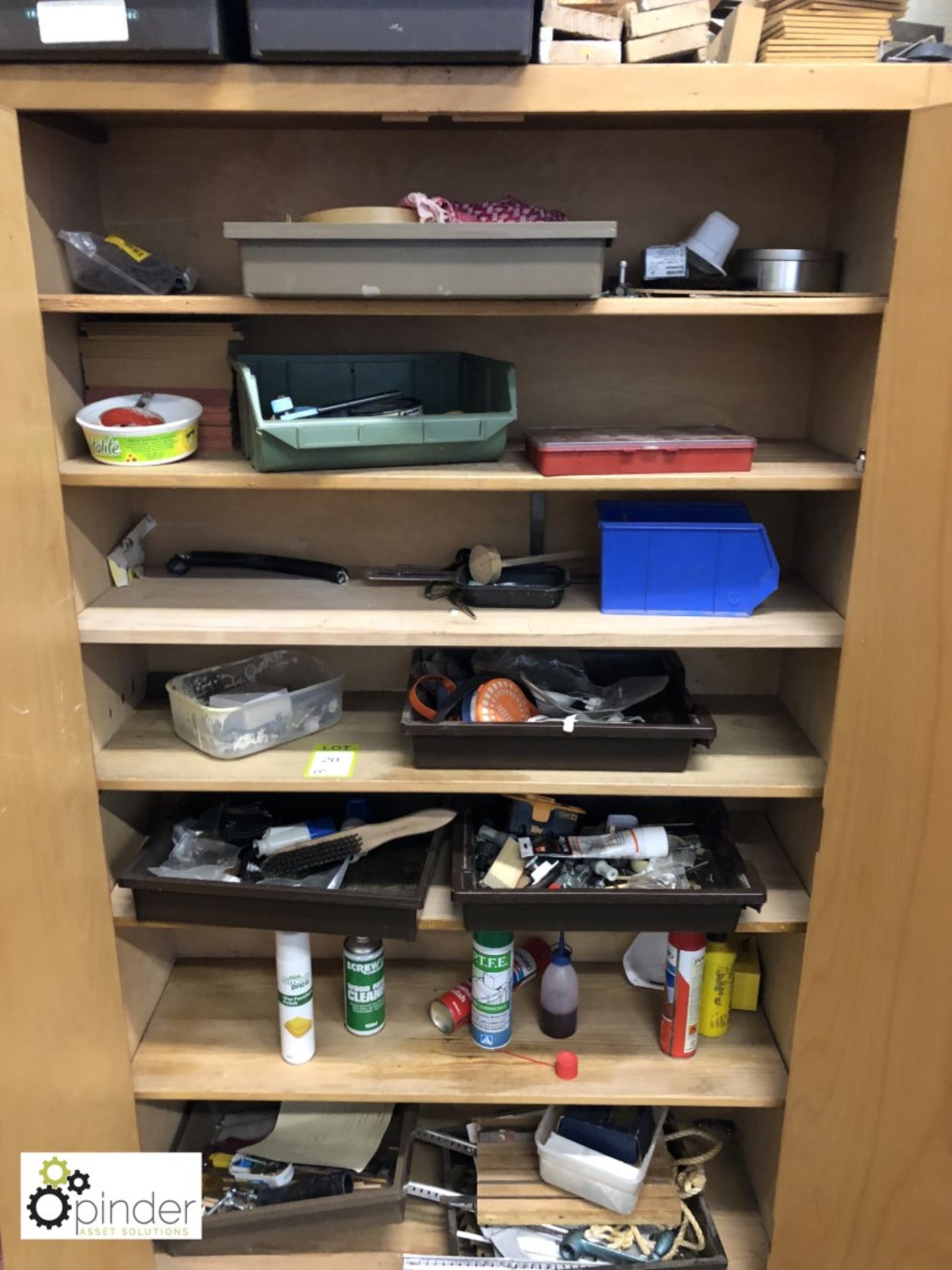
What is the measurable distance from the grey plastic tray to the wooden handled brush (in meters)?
0.73

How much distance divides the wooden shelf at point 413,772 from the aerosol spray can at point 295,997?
0.87ft

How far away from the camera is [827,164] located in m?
1.40

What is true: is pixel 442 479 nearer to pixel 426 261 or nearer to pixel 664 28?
Result: pixel 426 261

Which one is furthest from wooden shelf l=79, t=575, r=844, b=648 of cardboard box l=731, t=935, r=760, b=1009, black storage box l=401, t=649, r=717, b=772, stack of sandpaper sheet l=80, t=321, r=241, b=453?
cardboard box l=731, t=935, r=760, b=1009

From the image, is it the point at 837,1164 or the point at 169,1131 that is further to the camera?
the point at 169,1131

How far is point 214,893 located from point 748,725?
0.83 m

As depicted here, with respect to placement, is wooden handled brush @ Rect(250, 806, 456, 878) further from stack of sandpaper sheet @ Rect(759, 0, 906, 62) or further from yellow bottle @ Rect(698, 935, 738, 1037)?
stack of sandpaper sheet @ Rect(759, 0, 906, 62)

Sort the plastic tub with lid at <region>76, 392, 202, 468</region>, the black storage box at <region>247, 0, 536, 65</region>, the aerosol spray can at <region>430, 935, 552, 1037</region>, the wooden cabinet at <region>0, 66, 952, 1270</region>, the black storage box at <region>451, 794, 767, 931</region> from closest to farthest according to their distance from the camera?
the black storage box at <region>247, 0, 536, 65</region>, the wooden cabinet at <region>0, 66, 952, 1270</region>, the plastic tub with lid at <region>76, 392, 202, 468</region>, the black storage box at <region>451, 794, 767, 931</region>, the aerosol spray can at <region>430, 935, 552, 1037</region>

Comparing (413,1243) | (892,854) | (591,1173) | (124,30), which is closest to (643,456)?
(892,854)

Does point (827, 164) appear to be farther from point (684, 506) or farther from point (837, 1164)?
point (837, 1164)

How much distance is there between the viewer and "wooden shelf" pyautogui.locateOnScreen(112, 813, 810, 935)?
1.41 meters

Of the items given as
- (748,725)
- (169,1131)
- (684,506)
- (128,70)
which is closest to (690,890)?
(748,725)

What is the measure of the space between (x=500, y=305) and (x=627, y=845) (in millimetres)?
762

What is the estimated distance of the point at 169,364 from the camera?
1.39 meters
